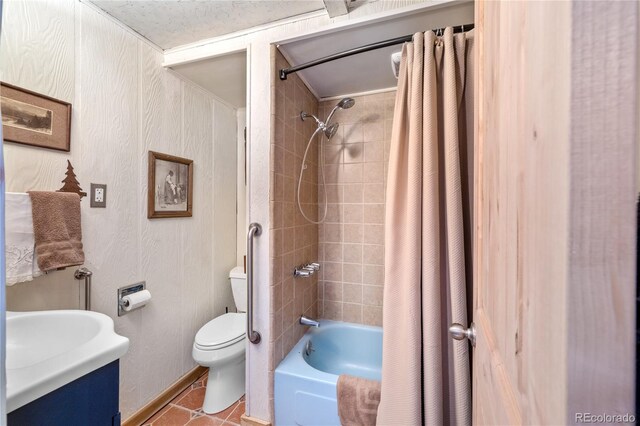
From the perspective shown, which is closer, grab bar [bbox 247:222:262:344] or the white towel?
the white towel

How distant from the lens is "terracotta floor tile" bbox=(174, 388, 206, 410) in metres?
1.66

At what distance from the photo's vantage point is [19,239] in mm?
924

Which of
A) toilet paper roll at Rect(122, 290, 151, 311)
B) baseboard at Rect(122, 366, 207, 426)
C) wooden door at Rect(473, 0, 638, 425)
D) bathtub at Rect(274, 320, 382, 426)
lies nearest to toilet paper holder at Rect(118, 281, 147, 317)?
toilet paper roll at Rect(122, 290, 151, 311)

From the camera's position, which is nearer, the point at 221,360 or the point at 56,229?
the point at 56,229

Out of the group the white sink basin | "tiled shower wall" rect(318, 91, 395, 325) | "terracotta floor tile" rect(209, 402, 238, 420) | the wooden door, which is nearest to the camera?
the wooden door

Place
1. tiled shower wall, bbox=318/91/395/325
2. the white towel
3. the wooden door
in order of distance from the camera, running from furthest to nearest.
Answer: tiled shower wall, bbox=318/91/395/325
the white towel
the wooden door

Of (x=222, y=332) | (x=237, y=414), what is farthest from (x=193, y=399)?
(x=222, y=332)

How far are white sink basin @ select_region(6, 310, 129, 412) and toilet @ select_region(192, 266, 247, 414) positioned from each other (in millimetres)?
754

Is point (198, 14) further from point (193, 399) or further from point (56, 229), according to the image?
point (193, 399)

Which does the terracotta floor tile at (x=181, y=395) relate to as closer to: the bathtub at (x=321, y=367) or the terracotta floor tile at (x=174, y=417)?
the terracotta floor tile at (x=174, y=417)

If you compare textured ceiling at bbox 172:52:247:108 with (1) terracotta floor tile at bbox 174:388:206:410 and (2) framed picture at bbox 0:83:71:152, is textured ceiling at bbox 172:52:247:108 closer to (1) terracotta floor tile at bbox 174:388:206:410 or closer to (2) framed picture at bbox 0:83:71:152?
(2) framed picture at bbox 0:83:71:152

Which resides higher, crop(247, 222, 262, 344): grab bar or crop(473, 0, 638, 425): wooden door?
crop(473, 0, 638, 425): wooden door

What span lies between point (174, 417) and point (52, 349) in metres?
0.98

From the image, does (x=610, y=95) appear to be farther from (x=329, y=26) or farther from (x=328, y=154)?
(x=328, y=154)
